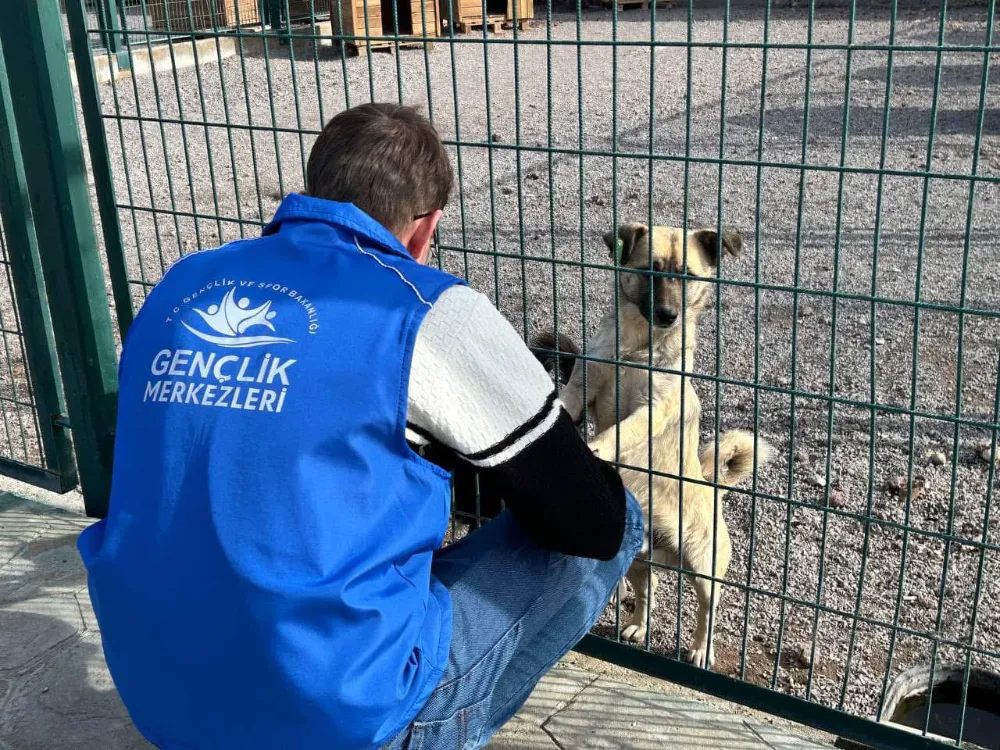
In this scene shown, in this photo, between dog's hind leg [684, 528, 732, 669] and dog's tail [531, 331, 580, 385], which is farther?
dog's hind leg [684, 528, 732, 669]

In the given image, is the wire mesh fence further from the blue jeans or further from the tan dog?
the blue jeans

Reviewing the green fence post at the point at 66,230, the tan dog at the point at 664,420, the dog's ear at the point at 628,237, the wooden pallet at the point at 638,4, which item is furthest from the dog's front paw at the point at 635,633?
the wooden pallet at the point at 638,4

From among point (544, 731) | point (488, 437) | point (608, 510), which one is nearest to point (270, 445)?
point (488, 437)

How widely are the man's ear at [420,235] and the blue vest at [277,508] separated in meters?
0.29

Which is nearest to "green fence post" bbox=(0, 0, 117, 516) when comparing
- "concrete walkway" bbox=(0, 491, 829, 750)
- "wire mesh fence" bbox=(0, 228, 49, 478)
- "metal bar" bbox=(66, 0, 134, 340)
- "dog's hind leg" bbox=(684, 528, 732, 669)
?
"metal bar" bbox=(66, 0, 134, 340)

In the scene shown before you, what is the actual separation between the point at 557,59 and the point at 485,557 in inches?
522

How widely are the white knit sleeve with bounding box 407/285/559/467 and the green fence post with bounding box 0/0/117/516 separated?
2253mm

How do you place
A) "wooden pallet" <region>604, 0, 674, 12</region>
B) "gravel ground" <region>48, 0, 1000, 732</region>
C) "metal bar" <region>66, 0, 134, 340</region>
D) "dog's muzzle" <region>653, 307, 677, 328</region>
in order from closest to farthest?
"gravel ground" <region>48, 0, 1000, 732</region>, "metal bar" <region>66, 0, 134, 340</region>, "dog's muzzle" <region>653, 307, 677, 328</region>, "wooden pallet" <region>604, 0, 674, 12</region>

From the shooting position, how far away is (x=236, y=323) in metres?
1.81

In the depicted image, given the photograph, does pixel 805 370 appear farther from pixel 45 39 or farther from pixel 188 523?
pixel 188 523

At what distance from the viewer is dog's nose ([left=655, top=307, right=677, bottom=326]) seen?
13.6 feet

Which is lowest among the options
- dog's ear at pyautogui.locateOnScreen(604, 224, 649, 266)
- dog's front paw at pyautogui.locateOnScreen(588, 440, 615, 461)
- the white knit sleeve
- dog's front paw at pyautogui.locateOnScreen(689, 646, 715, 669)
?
dog's front paw at pyautogui.locateOnScreen(689, 646, 715, 669)

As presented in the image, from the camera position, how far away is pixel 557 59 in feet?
47.6

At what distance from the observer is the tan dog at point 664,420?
3.56m
